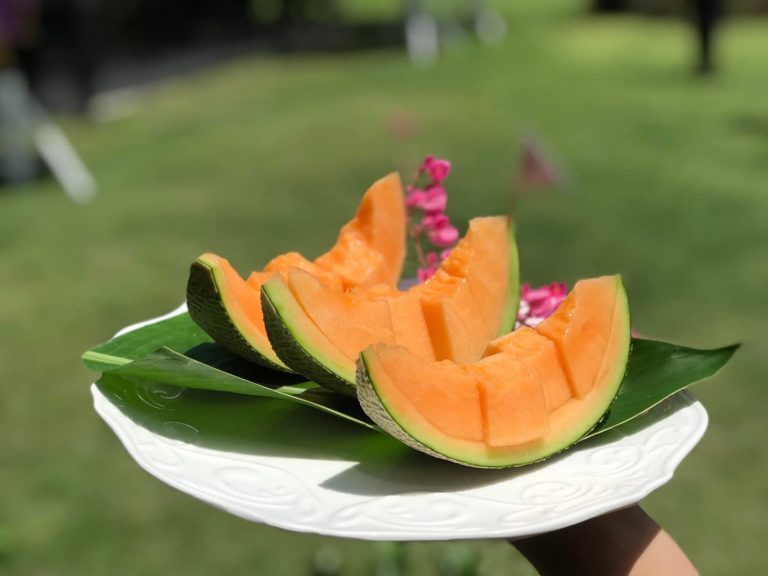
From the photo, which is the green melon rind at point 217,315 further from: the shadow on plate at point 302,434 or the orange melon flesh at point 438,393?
the orange melon flesh at point 438,393

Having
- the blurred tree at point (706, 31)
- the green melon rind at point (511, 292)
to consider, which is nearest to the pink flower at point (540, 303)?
the green melon rind at point (511, 292)

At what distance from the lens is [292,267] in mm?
1138

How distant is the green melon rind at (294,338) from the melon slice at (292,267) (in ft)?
0.23

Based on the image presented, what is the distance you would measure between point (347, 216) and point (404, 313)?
3.94 m

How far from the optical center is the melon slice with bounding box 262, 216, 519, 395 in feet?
3.56

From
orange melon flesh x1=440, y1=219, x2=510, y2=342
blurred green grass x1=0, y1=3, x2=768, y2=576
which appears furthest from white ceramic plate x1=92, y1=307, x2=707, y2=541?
blurred green grass x1=0, y1=3, x2=768, y2=576

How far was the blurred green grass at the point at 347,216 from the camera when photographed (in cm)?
260

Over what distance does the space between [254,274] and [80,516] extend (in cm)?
167

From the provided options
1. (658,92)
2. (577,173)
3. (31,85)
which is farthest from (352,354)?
(31,85)

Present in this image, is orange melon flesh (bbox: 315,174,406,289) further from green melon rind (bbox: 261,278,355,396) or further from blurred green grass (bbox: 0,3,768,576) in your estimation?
blurred green grass (bbox: 0,3,768,576)

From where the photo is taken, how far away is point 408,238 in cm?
147

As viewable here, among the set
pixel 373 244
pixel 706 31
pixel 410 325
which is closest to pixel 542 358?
pixel 410 325

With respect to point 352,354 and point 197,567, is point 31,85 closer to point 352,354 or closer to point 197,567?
point 197,567

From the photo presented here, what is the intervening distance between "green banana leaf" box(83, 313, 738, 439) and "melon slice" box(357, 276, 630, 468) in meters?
0.04
